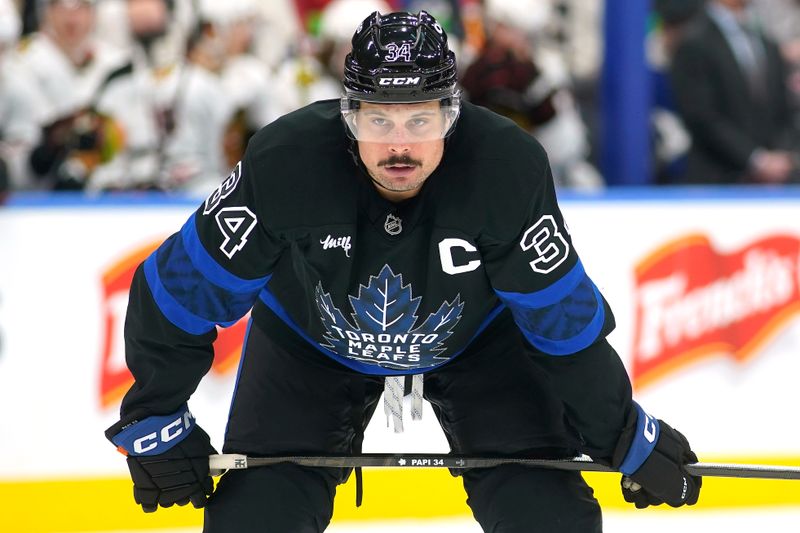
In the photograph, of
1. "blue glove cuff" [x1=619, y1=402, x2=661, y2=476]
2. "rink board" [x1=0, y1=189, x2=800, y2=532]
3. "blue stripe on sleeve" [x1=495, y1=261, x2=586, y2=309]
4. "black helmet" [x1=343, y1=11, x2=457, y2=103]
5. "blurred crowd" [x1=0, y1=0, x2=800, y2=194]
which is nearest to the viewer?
"black helmet" [x1=343, y1=11, x2=457, y2=103]

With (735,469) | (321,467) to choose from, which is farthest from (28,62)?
(735,469)

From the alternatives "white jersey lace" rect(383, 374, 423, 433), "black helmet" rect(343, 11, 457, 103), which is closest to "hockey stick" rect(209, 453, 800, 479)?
"white jersey lace" rect(383, 374, 423, 433)

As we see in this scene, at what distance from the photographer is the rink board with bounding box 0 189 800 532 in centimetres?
412

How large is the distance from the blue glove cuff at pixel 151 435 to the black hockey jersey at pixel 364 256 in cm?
3

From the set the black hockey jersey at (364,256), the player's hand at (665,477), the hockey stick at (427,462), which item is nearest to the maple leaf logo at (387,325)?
the black hockey jersey at (364,256)

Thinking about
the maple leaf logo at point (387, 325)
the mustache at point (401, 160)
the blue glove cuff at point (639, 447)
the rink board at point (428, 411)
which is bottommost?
the rink board at point (428, 411)

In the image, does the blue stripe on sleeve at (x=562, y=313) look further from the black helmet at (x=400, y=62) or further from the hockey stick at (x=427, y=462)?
the black helmet at (x=400, y=62)

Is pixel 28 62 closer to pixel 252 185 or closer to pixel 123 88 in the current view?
pixel 123 88

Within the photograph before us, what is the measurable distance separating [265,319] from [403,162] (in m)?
0.61

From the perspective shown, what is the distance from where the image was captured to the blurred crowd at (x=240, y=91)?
4988 millimetres

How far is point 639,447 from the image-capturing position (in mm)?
2705

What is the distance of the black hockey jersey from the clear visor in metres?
0.10

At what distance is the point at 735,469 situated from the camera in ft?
9.41

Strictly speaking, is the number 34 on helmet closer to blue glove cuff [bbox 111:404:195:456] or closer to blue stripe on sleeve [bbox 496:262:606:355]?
blue stripe on sleeve [bbox 496:262:606:355]
